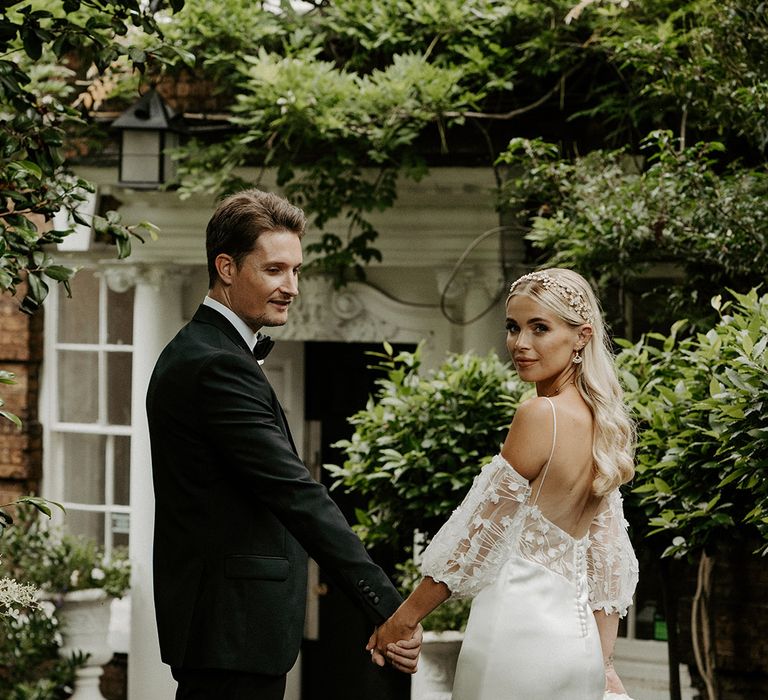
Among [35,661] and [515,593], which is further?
[35,661]

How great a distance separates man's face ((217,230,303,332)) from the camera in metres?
3.17

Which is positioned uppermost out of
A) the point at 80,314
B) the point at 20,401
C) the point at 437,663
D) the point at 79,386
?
the point at 80,314

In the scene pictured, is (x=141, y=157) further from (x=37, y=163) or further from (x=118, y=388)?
(x=37, y=163)

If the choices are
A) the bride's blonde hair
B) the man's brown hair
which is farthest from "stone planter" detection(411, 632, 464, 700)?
the man's brown hair

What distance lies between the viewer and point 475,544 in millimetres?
3225

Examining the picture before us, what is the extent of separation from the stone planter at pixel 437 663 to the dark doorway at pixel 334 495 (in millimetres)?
2047

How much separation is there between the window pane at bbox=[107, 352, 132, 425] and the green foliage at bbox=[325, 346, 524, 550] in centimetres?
316

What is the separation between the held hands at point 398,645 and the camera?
3.20 metres

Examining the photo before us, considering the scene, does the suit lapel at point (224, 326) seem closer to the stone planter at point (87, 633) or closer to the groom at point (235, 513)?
the groom at point (235, 513)

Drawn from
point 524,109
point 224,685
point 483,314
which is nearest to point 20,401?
point 483,314

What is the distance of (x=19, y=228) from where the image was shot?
3.46 meters

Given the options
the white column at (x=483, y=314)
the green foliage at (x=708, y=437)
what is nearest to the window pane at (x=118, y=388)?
the white column at (x=483, y=314)

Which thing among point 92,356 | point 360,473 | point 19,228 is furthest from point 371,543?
point 92,356

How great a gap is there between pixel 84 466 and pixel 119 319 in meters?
1.02
